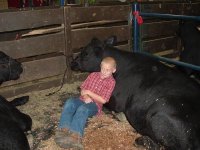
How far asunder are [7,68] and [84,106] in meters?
1.65

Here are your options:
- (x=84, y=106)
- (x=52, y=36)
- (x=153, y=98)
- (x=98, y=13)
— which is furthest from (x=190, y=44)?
(x=84, y=106)

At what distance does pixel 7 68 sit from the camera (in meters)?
5.43

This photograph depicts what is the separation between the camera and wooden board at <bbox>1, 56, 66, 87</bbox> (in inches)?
236

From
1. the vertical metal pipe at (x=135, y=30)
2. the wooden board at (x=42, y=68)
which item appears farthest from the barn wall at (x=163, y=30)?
the wooden board at (x=42, y=68)

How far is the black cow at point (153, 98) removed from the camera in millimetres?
3930

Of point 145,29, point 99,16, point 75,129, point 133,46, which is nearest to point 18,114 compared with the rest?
point 75,129

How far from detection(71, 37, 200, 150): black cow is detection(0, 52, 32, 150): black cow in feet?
3.49

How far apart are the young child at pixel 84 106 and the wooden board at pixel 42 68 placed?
1631 millimetres

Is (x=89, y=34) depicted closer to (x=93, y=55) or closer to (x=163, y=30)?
(x=93, y=55)

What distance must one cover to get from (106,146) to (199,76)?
11.8ft

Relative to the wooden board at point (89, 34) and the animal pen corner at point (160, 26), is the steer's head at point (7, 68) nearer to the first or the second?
the wooden board at point (89, 34)

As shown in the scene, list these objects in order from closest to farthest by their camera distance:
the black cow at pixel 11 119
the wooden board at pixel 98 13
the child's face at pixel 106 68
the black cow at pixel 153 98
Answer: the black cow at pixel 11 119 < the black cow at pixel 153 98 < the child's face at pixel 106 68 < the wooden board at pixel 98 13

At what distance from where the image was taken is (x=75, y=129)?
436cm

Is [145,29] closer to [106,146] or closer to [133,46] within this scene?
[133,46]
